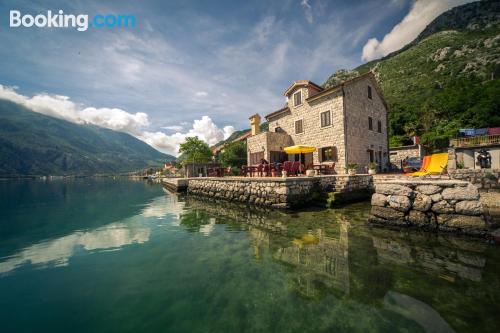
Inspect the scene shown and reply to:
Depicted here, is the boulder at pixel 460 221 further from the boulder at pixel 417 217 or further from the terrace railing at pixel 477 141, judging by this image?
the terrace railing at pixel 477 141

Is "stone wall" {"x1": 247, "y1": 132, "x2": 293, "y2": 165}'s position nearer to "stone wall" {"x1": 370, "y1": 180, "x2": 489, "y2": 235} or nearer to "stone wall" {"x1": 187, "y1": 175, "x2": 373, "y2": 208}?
"stone wall" {"x1": 187, "y1": 175, "x2": 373, "y2": 208}

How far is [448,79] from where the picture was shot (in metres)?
53.3

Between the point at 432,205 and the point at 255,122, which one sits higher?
the point at 255,122

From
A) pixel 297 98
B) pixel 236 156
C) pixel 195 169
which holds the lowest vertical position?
pixel 195 169

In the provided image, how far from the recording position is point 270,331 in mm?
2734

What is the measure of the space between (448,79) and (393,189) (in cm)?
7032

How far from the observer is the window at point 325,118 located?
17.2 meters

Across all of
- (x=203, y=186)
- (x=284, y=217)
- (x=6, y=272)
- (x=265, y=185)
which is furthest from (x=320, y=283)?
(x=203, y=186)

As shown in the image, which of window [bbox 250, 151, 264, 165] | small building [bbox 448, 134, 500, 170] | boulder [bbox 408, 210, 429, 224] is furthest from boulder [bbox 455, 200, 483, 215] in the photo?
window [bbox 250, 151, 264, 165]

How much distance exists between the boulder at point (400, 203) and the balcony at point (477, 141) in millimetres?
12489

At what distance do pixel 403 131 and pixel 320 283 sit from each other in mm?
41908

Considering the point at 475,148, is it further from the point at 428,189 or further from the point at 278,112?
the point at 278,112

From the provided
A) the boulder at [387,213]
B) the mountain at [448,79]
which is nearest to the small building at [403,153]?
the mountain at [448,79]

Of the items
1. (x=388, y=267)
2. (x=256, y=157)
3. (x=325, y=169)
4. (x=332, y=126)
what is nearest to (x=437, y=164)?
(x=325, y=169)
